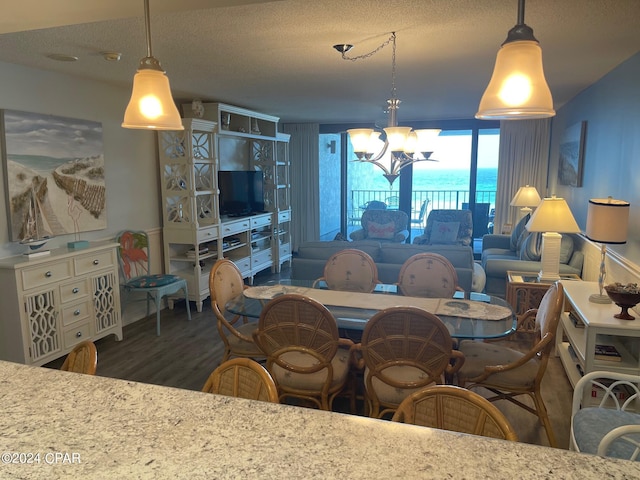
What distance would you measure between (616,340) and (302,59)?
9.48 feet

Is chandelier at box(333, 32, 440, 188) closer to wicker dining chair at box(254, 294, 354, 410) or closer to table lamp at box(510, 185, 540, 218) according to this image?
wicker dining chair at box(254, 294, 354, 410)

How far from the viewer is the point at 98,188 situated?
4.32m

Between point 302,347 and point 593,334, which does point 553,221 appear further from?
point 302,347

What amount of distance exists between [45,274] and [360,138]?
8.43 ft

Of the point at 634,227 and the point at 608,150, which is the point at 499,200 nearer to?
the point at 608,150

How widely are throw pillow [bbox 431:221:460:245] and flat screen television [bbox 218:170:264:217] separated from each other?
2.59 m

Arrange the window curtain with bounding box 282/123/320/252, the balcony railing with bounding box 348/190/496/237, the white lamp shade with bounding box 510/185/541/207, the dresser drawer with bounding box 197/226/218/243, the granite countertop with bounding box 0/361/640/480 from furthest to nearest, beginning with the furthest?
the window curtain with bounding box 282/123/320/252 < the balcony railing with bounding box 348/190/496/237 < the white lamp shade with bounding box 510/185/541/207 < the dresser drawer with bounding box 197/226/218/243 < the granite countertop with bounding box 0/361/640/480

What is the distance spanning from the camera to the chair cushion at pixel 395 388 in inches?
93.9

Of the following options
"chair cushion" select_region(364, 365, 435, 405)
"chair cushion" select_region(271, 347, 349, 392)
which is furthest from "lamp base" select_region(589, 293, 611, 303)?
"chair cushion" select_region(271, 347, 349, 392)

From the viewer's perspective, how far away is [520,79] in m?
1.33

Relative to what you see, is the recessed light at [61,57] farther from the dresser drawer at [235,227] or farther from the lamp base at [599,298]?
the lamp base at [599,298]

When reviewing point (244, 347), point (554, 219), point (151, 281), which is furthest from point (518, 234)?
point (151, 281)

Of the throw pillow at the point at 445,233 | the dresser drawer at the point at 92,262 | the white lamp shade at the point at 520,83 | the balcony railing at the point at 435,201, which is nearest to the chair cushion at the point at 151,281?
the dresser drawer at the point at 92,262

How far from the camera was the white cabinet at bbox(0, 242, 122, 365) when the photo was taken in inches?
132
